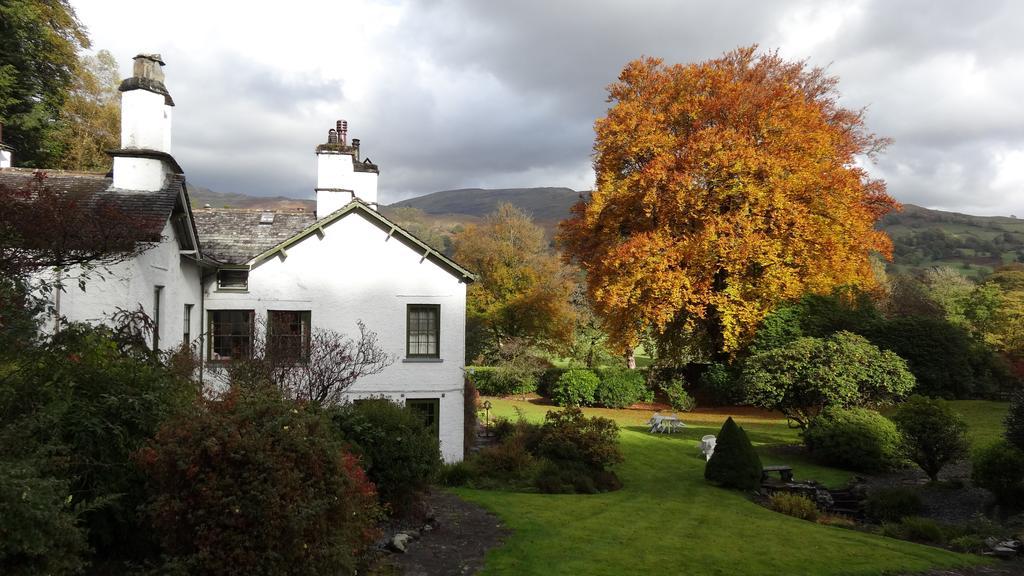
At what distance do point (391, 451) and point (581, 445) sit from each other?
313 inches

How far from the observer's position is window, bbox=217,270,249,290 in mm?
20250

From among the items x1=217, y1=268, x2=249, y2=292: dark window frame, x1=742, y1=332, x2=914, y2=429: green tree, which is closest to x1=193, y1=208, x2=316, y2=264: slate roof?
x1=217, y1=268, x2=249, y2=292: dark window frame

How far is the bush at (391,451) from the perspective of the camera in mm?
12039

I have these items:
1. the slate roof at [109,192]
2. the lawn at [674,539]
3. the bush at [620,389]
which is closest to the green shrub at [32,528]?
the lawn at [674,539]

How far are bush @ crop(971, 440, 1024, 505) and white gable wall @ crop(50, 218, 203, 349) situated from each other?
20.6m

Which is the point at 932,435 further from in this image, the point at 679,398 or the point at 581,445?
the point at 679,398

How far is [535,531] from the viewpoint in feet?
Result: 40.8

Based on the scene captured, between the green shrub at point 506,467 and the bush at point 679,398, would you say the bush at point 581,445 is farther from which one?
the bush at point 679,398

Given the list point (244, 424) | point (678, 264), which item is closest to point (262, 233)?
point (244, 424)

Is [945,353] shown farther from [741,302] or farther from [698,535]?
[698,535]

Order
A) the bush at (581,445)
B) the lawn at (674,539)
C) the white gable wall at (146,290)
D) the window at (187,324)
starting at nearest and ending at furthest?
the lawn at (674,539) < the white gable wall at (146,290) < the bush at (581,445) < the window at (187,324)

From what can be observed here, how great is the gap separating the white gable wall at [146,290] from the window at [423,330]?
21.8 feet

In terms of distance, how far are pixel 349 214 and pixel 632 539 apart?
13.3m

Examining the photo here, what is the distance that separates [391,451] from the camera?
39.7 feet
